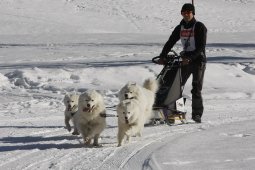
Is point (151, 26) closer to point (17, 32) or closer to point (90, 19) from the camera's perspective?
point (90, 19)

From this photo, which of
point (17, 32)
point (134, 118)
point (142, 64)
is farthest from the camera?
point (17, 32)

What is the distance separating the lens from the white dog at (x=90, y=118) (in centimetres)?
685

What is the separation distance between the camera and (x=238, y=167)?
5574 mm

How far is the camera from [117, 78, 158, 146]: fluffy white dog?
6.80 meters

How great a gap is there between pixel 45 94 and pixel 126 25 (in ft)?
61.4

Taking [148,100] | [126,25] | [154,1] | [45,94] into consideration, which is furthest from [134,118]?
[154,1]

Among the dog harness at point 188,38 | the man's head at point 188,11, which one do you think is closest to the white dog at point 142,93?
the dog harness at point 188,38

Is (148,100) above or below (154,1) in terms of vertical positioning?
below

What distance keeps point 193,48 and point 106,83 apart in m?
4.98

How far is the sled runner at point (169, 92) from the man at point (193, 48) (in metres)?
0.12

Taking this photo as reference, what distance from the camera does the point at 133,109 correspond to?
6.84 m

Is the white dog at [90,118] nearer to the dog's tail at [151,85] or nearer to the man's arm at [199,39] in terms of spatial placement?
the dog's tail at [151,85]

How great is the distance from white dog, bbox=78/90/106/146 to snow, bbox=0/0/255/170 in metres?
0.17

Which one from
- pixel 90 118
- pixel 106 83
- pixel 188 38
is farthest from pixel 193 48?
pixel 106 83
